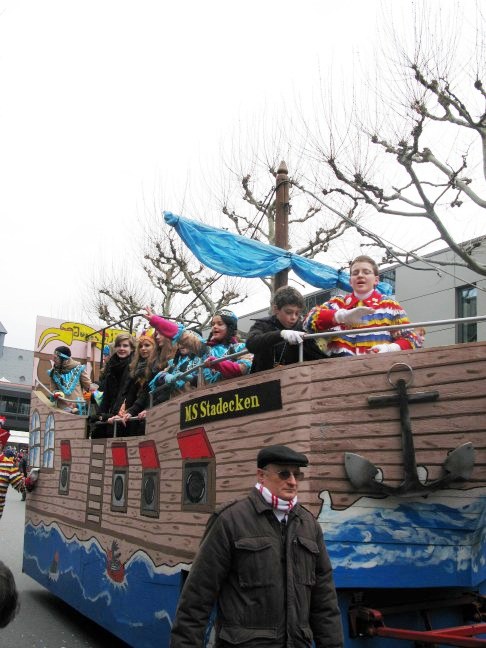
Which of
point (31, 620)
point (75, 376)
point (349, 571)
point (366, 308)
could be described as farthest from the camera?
point (75, 376)

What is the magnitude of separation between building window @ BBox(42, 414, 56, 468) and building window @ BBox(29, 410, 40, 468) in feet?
1.15

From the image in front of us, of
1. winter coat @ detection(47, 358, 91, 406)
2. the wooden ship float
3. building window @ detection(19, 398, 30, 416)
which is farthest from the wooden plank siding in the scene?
building window @ detection(19, 398, 30, 416)

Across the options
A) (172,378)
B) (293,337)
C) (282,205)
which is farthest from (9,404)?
Answer: (293,337)

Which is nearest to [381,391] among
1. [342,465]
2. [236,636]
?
[342,465]

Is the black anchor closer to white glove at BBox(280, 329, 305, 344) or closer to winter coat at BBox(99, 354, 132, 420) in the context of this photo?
white glove at BBox(280, 329, 305, 344)

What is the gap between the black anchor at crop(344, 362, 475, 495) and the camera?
376 centimetres

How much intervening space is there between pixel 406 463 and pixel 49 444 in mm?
5976

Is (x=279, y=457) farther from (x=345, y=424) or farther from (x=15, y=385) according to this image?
(x=15, y=385)

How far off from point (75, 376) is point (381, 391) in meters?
6.56

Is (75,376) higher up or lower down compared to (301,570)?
higher up

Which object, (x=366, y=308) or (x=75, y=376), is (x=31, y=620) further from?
(x=366, y=308)

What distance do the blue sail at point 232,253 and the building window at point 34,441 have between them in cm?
423

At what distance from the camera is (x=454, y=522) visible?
13.0ft

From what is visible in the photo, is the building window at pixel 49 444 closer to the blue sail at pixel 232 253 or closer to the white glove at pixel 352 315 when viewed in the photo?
the blue sail at pixel 232 253
